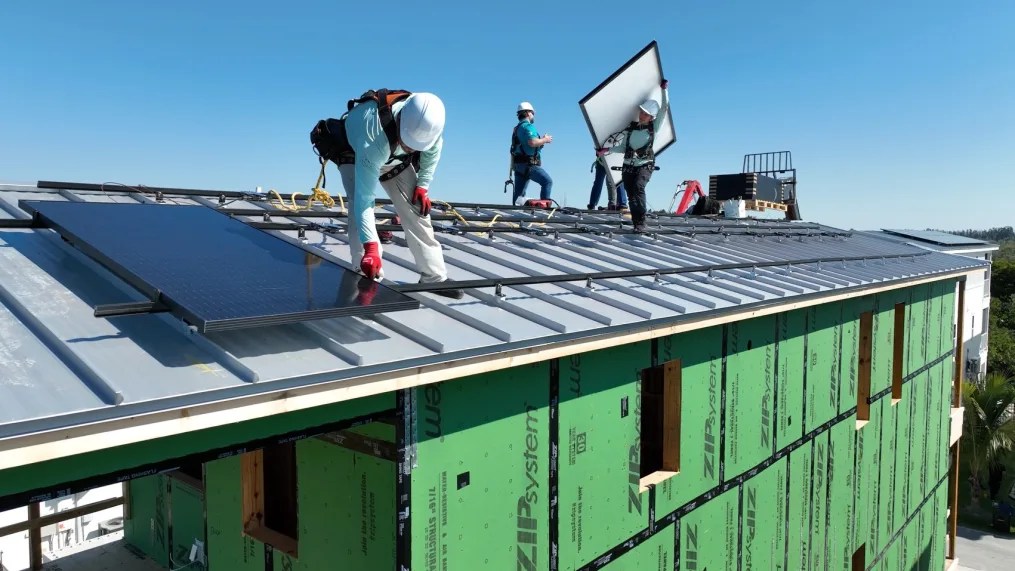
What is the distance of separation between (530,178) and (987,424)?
2110cm

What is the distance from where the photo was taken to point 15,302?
142 inches

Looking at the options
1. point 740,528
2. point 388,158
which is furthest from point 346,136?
point 740,528

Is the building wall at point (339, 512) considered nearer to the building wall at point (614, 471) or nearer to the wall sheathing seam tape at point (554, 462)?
the building wall at point (614, 471)

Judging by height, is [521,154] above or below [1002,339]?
above

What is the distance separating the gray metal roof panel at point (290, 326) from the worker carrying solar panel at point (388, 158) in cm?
46

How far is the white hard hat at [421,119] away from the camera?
4477 mm

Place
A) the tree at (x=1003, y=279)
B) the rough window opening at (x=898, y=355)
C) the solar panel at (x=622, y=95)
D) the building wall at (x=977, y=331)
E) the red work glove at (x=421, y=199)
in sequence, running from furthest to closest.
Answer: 1. the tree at (x=1003, y=279)
2. the building wall at (x=977, y=331)
3. the rough window opening at (x=898, y=355)
4. the solar panel at (x=622, y=95)
5. the red work glove at (x=421, y=199)

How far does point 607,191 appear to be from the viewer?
14.7 meters

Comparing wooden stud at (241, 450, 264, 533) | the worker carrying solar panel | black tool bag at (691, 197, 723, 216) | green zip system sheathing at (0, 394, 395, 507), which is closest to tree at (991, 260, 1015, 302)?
black tool bag at (691, 197, 723, 216)

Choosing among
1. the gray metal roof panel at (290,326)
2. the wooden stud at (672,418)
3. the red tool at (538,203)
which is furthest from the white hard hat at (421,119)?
the red tool at (538,203)

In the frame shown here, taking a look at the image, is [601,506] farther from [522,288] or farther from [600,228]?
[600,228]

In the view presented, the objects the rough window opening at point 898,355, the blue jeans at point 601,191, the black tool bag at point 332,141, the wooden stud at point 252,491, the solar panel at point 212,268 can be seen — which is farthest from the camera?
the blue jeans at point 601,191

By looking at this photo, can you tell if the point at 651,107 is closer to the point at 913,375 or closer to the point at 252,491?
the point at 252,491

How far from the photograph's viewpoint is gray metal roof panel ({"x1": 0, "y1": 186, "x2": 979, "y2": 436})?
116 inches
